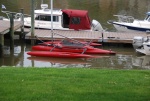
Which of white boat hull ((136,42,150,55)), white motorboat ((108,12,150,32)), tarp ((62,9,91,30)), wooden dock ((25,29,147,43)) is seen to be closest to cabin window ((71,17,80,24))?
tarp ((62,9,91,30))

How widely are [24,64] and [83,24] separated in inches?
292

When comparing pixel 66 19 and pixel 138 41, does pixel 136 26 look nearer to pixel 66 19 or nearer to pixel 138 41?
pixel 66 19

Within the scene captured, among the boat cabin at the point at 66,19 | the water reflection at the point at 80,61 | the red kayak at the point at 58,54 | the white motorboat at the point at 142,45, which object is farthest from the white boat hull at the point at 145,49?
the boat cabin at the point at 66,19

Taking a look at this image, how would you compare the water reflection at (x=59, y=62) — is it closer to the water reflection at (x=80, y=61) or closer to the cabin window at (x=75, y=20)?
the water reflection at (x=80, y=61)

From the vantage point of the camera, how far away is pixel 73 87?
782cm

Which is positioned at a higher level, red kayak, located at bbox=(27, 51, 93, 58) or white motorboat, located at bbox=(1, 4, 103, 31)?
white motorboat, located at bbox=(1, 4, 103, 31)

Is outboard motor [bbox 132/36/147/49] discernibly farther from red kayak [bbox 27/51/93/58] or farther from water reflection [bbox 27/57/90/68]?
water reflection [bbox 27/57/90/68]

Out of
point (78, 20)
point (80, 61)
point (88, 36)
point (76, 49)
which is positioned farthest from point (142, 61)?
point (78, 20)

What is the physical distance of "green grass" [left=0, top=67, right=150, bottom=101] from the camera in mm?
7004

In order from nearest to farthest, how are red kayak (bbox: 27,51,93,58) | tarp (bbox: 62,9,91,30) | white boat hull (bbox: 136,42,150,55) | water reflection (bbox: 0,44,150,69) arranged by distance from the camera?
water reflection (bbox: 0,44,150,69), red kayak (bbox: 27,51,93,58), white boat hull (bbox: 136,42,150,55), tarp (bbox: 62,9,91,30)

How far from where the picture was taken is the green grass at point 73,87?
7.00 m

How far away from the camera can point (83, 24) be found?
81.3ft

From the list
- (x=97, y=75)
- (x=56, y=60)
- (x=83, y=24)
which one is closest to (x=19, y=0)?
(x=83, y=24)

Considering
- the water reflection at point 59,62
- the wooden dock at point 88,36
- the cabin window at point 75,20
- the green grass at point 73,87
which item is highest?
the green grass at point 73,87
